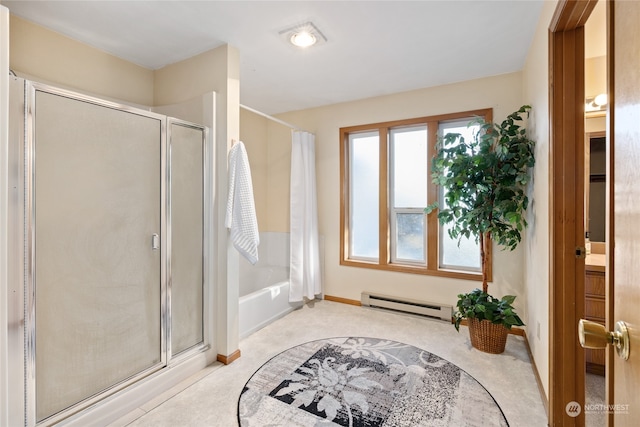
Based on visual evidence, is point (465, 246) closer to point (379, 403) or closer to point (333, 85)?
point (379, 403)

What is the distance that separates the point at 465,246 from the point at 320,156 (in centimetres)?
194

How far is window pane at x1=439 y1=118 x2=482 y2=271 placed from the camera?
118 inches

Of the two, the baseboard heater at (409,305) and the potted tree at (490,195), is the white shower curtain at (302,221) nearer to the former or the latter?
the baseboard heater at (409,305)

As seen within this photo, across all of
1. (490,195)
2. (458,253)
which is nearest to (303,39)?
(490,195)

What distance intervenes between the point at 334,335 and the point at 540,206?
6.25 ft

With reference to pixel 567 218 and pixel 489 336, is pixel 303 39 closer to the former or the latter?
pixel 567 218

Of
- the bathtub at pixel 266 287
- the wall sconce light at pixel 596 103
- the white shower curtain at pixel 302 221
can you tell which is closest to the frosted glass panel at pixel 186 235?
the bathtub at pixel 266 287

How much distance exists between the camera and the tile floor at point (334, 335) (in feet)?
5.44

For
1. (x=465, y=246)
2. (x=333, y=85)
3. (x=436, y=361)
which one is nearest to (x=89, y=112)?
(x=333, y=85)

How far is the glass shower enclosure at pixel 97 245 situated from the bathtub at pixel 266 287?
1.86ft

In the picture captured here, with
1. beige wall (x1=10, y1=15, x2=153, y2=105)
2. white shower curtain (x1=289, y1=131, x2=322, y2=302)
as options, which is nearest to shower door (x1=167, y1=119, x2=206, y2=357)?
beige wall (x1=10, y1=15, x2=153, y2=105)

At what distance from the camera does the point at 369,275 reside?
3.41 metres

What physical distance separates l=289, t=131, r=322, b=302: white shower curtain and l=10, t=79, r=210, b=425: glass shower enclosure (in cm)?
131

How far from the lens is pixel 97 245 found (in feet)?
5.36
